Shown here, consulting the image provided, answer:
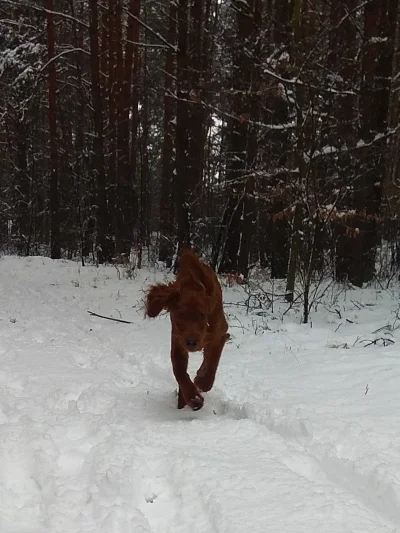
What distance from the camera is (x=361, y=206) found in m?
10.3

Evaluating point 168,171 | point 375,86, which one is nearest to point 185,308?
point 375,86

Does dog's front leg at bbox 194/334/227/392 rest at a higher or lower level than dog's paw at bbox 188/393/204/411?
higher

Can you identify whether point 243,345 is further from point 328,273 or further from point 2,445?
point 328,273

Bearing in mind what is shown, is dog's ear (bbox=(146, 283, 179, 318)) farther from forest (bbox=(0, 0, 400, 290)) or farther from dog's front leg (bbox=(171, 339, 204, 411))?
forest (bbox=(0, 0, 400, 290))

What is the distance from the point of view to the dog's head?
3820mm

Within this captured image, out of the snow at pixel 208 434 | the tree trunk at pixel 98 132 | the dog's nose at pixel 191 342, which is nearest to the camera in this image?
the snow at pixel 208 434

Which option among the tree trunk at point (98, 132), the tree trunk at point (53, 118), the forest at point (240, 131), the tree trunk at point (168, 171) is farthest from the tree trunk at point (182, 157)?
the tree trunk at point (53, 118)

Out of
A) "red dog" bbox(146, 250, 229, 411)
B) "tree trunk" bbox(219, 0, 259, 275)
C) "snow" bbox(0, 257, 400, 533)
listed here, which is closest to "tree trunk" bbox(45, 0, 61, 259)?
"tree trunk" bbox(219, 0, 259, 275)

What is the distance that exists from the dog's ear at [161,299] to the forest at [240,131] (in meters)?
3.64

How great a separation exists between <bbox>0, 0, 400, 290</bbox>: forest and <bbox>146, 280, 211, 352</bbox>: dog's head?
356 centimetres

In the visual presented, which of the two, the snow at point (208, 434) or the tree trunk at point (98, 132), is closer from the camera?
the snow at point (208, 434)

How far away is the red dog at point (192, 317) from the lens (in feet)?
12.6

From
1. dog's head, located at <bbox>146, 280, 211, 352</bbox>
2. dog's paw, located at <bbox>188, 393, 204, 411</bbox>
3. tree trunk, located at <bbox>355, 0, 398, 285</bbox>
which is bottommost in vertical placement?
dog's paw, located at <bbox>188, 393, 204, 411</bbox>

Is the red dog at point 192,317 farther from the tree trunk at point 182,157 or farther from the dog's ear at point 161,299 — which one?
the tree trunk at point 182,157
